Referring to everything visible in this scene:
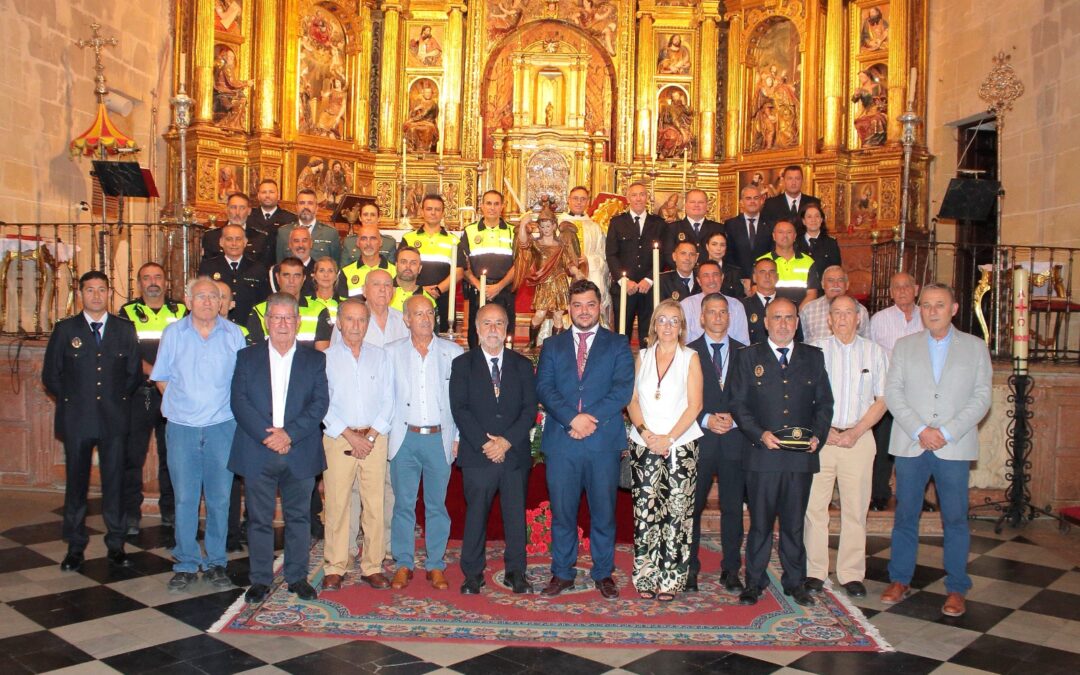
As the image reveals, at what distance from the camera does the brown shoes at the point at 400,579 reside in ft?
18.7

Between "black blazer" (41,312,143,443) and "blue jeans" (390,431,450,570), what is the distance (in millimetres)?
1854

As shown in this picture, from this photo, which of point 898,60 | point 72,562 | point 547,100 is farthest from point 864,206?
point 72,562

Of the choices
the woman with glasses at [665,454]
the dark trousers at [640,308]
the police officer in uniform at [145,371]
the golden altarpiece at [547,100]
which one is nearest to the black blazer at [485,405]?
the woman with glasses at [665,454]

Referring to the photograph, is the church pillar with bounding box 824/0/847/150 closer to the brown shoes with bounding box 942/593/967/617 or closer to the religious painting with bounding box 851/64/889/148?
the religious painting with bounding box 851/64/889/148

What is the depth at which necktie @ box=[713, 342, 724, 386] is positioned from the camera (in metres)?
5.73

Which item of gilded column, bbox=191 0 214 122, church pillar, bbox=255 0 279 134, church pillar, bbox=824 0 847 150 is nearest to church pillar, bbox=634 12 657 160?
church pillar, bbox=824 0 847 150

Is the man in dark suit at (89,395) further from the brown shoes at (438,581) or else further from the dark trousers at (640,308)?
the dark trousers at (640,308)

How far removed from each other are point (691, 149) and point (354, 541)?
35.6ft

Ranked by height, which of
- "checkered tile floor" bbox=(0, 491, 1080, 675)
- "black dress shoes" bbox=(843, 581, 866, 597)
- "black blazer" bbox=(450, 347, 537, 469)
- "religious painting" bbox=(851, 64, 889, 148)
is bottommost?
"checkered tile floor" bbox=(0, 491, 1080, 675)

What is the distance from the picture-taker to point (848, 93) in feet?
45.7

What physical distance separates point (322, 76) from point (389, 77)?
1047 mm

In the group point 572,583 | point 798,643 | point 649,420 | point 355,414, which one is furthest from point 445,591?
point 798,643

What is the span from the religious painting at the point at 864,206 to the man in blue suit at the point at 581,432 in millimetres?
9030

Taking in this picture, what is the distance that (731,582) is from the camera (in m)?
5.75
